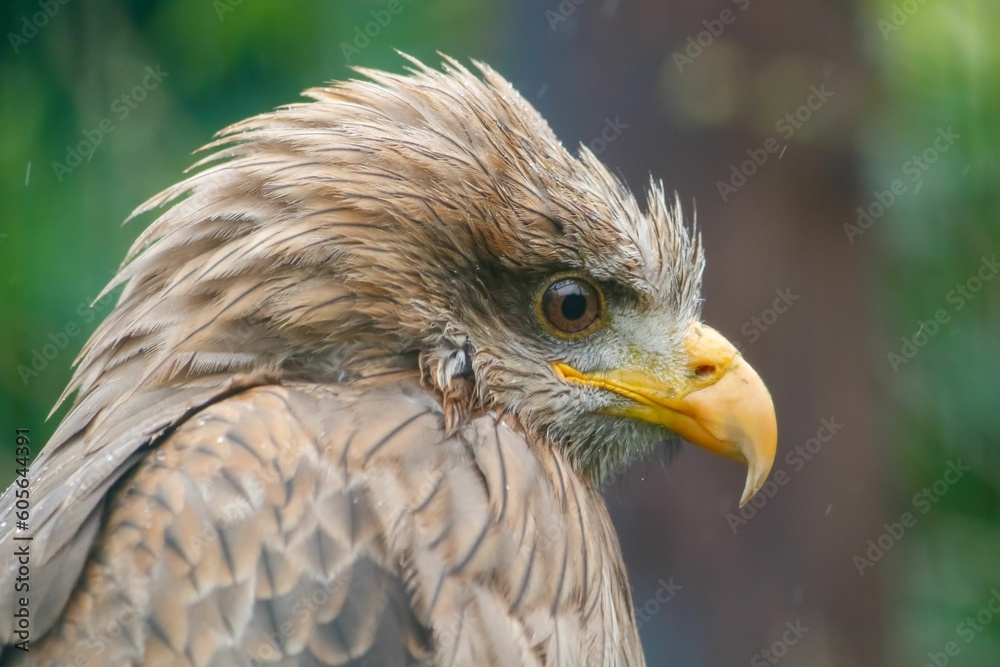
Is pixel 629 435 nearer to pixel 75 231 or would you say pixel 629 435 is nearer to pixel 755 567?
pixel 755 567

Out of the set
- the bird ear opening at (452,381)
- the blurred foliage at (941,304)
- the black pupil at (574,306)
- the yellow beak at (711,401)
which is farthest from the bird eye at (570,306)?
the blurred foliage at (941,304)

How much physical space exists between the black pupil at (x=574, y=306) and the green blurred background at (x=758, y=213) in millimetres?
2415

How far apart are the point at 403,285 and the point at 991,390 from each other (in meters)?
5.07

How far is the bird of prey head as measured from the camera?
2.79 metres

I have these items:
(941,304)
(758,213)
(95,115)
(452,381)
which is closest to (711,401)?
(452,381)

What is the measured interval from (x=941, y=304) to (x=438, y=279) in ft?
16.4

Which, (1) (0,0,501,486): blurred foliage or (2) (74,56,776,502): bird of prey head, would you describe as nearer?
(2) (74,56,776,502): bird of prey head

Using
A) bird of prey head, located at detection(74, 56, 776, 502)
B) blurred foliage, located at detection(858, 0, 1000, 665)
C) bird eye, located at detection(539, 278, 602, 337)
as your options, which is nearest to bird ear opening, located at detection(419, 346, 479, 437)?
bird of prey head, located at detection(74, 56, 776, 502)

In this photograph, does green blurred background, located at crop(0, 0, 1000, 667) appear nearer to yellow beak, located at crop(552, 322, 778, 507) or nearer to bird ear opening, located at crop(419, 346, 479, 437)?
yellow beak, located at crop(552, 322, 778, 507)

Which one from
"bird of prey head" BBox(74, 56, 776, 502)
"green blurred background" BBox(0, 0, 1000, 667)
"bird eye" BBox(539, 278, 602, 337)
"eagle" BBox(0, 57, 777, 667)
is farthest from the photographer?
"green blurred background" BBox(0, 0, 1000, 667)

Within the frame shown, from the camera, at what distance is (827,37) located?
18.0ft

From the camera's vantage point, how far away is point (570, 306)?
118 inches

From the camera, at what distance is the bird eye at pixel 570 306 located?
2971 millimetres

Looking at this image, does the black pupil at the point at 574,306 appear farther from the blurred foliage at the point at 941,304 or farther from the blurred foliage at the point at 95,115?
the blurred foliage at the point at 95,115
